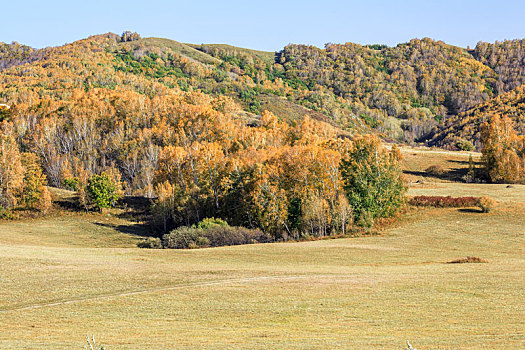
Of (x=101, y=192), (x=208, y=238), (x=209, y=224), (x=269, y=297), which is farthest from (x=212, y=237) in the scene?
(x=101, y=192)

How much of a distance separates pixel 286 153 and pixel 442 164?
6012 centimetres

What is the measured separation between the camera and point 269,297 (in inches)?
976

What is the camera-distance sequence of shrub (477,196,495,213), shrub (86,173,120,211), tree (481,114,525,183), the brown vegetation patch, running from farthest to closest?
1. tree (481,114,525,183)
2. shrub (86,173,120,211)
3. shrub (477,196,495,213)
4. the brown vegetation patch

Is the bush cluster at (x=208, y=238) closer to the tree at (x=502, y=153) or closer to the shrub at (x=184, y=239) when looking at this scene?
the shrub at (x=184, y=239)

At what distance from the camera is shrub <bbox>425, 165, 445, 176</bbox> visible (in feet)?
353

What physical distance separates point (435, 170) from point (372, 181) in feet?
167

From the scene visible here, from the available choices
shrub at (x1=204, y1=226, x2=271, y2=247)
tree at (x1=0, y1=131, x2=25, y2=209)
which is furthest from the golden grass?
tree at (x1=0, y1=131, x2=25, y2=209)

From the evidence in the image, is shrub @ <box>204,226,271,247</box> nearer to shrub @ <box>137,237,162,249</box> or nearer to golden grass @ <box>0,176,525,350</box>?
shrub @ <box>137,237,162,249</box>

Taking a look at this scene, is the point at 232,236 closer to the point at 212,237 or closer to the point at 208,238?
the point at 212,237

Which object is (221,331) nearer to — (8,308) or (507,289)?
(8,308)

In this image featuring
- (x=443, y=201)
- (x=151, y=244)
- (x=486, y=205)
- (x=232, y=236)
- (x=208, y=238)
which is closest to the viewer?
(x=208, y=238)

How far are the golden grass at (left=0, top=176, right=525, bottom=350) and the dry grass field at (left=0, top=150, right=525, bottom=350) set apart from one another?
0.07 meters

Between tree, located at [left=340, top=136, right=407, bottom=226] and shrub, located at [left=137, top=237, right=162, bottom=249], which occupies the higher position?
tree, located at [left=340, top=136, right=407, bottom=226]

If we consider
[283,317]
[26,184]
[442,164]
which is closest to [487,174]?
[442,164]
